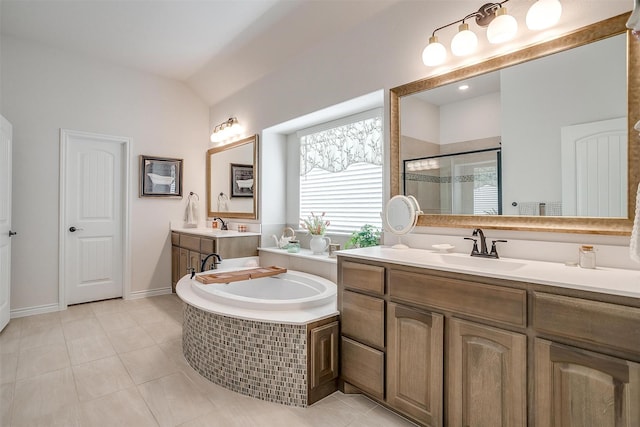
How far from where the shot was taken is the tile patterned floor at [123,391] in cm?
187

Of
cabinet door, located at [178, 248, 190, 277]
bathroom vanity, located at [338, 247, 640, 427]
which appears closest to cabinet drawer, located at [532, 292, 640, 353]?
bathroom vanity, located at [338, 247, 640, 427]

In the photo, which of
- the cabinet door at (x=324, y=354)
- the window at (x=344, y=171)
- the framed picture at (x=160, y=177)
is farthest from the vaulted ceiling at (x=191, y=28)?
the cabinet door at (x=324, y=354)

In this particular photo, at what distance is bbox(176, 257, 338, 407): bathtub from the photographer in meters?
2.00

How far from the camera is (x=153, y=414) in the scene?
6.28 feet

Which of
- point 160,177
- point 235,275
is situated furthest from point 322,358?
point 160,177

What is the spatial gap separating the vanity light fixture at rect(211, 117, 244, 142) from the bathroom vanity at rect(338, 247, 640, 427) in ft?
9.00

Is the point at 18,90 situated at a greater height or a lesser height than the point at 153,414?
greater

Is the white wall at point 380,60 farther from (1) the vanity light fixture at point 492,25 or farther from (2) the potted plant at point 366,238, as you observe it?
(2) the potted plant at point 366,238

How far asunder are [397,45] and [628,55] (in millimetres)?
1345

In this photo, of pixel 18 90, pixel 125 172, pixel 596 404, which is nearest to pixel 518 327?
pixel 596 404

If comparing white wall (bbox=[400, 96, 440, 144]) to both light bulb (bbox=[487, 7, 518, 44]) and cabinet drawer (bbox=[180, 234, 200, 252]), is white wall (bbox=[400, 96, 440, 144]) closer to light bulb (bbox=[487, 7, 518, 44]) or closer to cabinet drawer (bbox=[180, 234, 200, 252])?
light bulb (bbox=[487, 7, 518, 44])

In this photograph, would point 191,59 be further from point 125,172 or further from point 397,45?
point 397,45

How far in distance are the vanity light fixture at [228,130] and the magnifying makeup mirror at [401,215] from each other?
2.55 meters

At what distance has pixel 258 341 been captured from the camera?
2.06m
